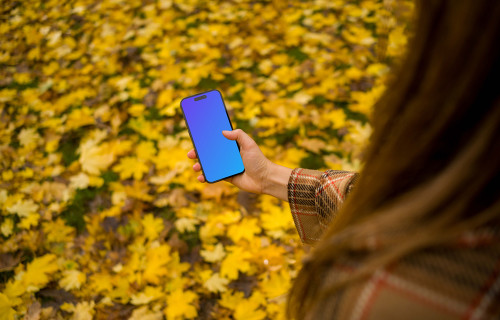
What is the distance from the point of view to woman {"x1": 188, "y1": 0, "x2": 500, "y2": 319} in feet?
1.56

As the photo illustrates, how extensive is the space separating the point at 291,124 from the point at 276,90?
1.24 feet

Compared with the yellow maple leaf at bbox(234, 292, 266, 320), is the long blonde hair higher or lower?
higher

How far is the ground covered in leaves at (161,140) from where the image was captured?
5.57 ft

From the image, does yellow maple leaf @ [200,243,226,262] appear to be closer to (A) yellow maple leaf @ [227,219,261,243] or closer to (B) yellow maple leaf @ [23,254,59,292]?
(A) yellow maple leaf @ [227,219,261,243]

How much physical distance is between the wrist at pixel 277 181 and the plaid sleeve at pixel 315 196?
108 millimetres

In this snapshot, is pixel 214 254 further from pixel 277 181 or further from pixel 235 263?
pixel 277 181

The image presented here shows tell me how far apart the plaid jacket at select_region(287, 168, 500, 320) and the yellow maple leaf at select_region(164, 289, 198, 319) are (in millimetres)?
1260

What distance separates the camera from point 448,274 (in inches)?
19.7

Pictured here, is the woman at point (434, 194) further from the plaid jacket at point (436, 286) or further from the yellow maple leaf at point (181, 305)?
the yellow maple leaf at point (181, 305)

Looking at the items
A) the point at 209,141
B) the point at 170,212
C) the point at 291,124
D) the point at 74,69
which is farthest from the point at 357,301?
the point at 74,69

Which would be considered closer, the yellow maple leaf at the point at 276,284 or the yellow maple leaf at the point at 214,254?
the yellow maple leaf at the point at 276,284

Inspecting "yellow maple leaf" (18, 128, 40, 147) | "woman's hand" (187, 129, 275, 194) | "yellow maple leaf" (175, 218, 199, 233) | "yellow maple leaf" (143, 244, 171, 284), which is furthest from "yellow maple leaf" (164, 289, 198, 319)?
"yellow maple leaf" (18, 128, 40, 147)

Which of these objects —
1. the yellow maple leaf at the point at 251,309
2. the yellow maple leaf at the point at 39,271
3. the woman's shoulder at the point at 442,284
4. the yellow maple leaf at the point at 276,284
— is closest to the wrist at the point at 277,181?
the yellow maple leaf at the point at 276,284

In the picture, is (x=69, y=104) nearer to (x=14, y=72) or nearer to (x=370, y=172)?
(x=14, y=72)
